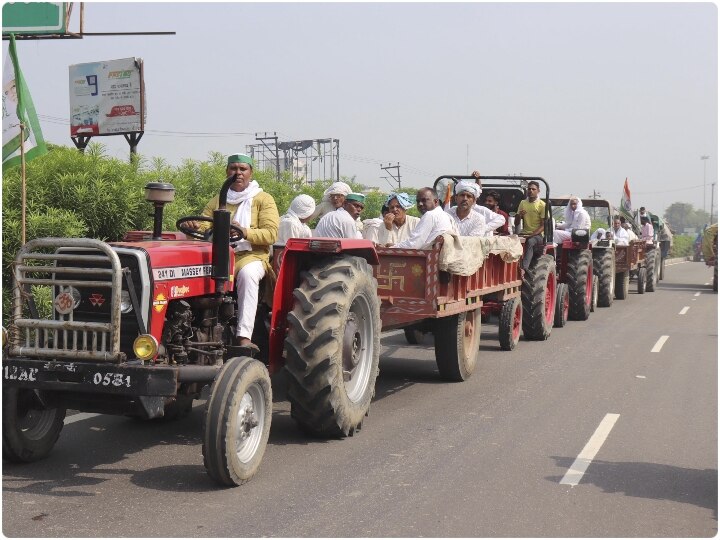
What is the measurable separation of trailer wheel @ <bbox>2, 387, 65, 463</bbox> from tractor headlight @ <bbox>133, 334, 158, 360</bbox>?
0.97m

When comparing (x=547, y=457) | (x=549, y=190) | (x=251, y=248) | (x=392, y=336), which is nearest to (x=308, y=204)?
(x=251, y=248)

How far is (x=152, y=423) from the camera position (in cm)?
806

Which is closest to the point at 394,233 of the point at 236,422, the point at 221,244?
the point at 221,244

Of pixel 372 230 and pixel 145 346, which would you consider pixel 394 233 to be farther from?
pixel 145 346

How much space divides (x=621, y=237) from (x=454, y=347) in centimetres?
1328

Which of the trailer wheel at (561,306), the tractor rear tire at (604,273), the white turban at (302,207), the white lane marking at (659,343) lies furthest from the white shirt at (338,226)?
the tractor rear tire at (604,273)

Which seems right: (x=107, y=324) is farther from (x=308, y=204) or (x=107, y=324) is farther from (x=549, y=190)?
(x=549, y=190)

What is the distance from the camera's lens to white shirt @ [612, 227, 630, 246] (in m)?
22.2

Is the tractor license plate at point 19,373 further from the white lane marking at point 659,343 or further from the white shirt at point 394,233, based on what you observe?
the white lane marking at point 659,343

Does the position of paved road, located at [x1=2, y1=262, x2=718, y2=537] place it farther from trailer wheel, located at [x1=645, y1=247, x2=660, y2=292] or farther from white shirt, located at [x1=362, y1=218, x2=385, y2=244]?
trailer wheel, located at [x1=645, y1=247, x2=660, y2=292]

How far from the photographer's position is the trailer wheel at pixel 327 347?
23.2 feet

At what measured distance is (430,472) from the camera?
671cm

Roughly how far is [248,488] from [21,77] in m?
5.85

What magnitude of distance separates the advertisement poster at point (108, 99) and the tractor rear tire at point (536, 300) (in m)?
9.64
